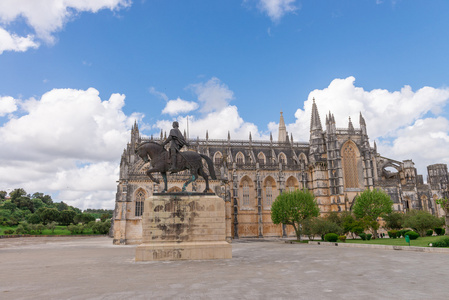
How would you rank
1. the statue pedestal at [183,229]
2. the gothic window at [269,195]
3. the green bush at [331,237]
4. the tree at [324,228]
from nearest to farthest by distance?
the statue pedestal at [183,229], the green bush at [331,237], the tree at [324,228], the gothic window at [269,195]

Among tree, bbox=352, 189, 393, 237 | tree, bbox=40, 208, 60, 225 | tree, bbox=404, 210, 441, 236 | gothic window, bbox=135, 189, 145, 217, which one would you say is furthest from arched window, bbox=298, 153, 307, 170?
tree, bbox=40, 208, 60, 225

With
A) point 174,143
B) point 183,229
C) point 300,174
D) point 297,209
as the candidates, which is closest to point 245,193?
point 300,174

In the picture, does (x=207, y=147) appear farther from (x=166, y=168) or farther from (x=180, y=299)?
(x=180, y=299)

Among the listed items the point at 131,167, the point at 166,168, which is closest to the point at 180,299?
the point at 166,168

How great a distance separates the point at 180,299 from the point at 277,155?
2223 inches

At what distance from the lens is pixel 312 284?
875 centimetres

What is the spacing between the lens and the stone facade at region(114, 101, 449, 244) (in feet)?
170

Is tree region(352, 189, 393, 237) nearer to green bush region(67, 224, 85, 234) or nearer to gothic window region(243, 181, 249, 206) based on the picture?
gothic window region(243, 181, 249, 206)

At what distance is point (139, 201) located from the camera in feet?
142

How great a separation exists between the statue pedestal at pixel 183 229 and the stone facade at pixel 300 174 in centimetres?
2817

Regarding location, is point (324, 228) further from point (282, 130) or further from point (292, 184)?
point (282, 130)

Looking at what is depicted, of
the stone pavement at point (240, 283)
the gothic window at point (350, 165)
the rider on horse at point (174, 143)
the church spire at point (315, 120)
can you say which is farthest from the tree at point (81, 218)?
the stone pavement at point (240, 283)

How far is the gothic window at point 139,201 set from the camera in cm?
4278

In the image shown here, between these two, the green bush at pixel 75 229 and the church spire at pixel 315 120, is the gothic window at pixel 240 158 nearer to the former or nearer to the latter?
the church spire at pixel 315 120
